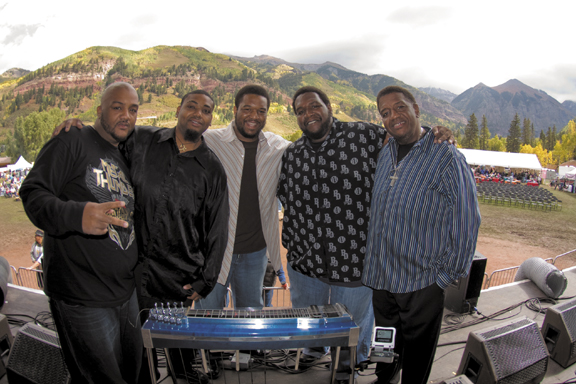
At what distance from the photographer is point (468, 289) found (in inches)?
174

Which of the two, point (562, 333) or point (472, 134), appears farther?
point (472, 134)

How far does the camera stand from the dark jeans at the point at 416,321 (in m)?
2.41

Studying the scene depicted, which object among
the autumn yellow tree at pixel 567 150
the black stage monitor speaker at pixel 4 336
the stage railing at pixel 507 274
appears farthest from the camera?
the autumn yellow tree at pixel 567 150

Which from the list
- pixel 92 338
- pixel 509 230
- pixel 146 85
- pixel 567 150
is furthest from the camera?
pixel 146 85

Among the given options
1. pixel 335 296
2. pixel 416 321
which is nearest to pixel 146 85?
pixel 335 296

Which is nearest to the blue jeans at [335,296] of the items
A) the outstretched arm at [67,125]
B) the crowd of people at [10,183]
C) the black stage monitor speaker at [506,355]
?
the black stage monitor speaker at [506,355]

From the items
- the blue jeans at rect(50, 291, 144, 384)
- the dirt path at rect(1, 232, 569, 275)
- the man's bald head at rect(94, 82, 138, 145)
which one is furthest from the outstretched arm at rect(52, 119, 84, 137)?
the dirt path at rect(1, 232, 569, 275)

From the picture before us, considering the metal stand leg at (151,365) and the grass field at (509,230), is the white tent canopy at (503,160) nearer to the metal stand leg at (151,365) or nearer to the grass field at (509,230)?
the grass field at (509,230)

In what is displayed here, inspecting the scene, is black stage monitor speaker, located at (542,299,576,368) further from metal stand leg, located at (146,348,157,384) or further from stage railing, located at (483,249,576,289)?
stage railing, located at (483,249,576,289)

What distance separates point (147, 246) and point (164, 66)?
173 metres

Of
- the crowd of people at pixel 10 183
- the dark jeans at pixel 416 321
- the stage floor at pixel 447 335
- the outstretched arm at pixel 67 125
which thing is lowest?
the crowd of people at pixel 10 183

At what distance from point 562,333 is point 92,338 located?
4.20 meters

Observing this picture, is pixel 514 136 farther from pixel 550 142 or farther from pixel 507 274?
pixel 507 274

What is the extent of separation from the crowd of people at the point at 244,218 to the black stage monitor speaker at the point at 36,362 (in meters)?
0.74
